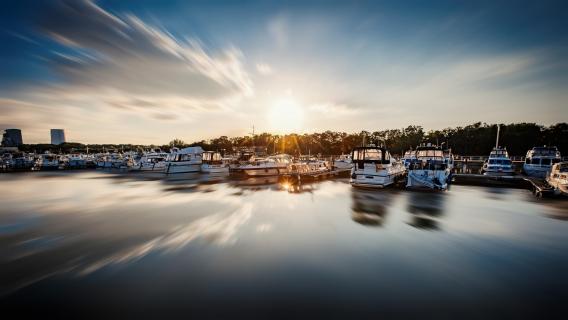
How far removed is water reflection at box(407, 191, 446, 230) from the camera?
10344 mm

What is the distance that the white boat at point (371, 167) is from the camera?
60.4 feet

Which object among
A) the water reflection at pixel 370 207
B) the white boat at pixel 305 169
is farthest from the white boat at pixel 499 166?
the white boat at pixel 305 169

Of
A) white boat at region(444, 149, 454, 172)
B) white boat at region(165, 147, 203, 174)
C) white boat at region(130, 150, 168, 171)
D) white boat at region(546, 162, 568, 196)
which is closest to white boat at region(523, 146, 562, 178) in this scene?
white boat at region(444, 149, 454, 172)

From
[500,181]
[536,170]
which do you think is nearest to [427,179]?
[500,181]

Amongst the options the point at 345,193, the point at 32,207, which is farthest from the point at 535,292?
the point at 32,207

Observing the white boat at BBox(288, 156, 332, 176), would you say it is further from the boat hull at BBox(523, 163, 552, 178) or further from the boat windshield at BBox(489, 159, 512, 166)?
the boat hull at BBox(523, 163, 552, 178)

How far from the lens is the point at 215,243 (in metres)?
8.11

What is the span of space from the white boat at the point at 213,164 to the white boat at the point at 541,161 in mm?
37381

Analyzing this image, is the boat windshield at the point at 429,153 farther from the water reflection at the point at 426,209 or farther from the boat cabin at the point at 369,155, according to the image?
the boat cabin at the point at 369,155

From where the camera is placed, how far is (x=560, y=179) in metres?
14.4

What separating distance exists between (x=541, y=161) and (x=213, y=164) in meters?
39.4

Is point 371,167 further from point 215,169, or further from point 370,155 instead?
point 215,169

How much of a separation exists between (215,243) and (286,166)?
22.5 meters

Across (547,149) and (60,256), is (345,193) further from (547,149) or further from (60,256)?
(547,149)
